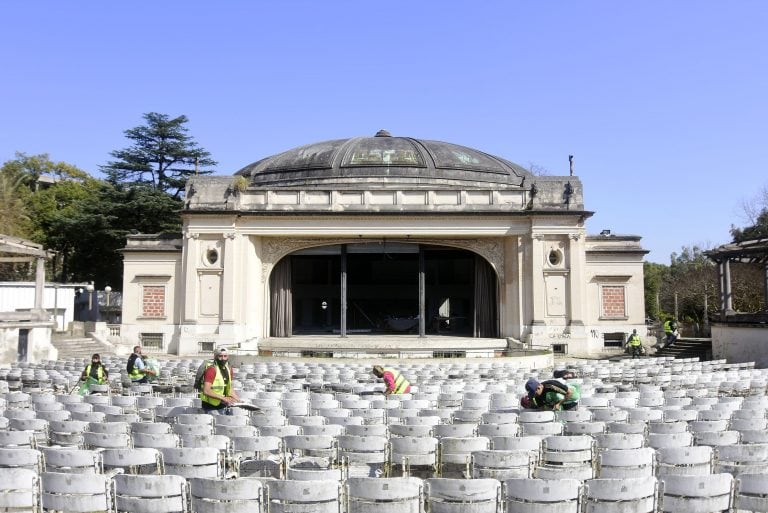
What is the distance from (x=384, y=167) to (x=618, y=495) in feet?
105

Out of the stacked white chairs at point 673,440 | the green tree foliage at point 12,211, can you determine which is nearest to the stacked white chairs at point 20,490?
the stacked white chairs at point 673,440

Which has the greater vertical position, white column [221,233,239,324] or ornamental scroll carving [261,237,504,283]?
ornamental scroll carving [261,237,504,283]

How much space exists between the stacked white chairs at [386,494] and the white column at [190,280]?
87.8 ft

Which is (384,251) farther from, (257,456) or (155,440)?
(155,440)

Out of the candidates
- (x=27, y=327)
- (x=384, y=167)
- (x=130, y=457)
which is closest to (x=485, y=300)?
(x=384, y=167)

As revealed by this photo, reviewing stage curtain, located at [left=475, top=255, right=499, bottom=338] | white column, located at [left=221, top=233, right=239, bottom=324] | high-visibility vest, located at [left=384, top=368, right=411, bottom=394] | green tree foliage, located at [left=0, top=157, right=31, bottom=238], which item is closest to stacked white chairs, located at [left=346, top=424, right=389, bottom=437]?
high-visibility vest, located at [left=384, top=368, right=411, bottom=394]

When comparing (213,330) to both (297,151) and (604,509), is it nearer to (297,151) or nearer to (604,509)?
(297,151)

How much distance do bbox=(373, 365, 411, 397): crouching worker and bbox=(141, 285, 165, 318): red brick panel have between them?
22480mm

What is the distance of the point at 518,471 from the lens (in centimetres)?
638

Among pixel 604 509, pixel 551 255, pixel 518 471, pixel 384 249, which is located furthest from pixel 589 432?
pixel 384 249

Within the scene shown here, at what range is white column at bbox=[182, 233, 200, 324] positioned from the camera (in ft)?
99.9

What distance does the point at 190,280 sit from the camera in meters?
30.6

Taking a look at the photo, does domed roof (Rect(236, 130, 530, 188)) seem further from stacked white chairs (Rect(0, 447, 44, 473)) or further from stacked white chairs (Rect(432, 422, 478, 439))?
stacked white chairs (Rect(0, 447, 44, 473))

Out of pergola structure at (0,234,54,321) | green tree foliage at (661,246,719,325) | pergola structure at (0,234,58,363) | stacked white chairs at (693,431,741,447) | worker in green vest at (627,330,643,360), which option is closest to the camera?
stacked white chairs at (693,431,741,447)
